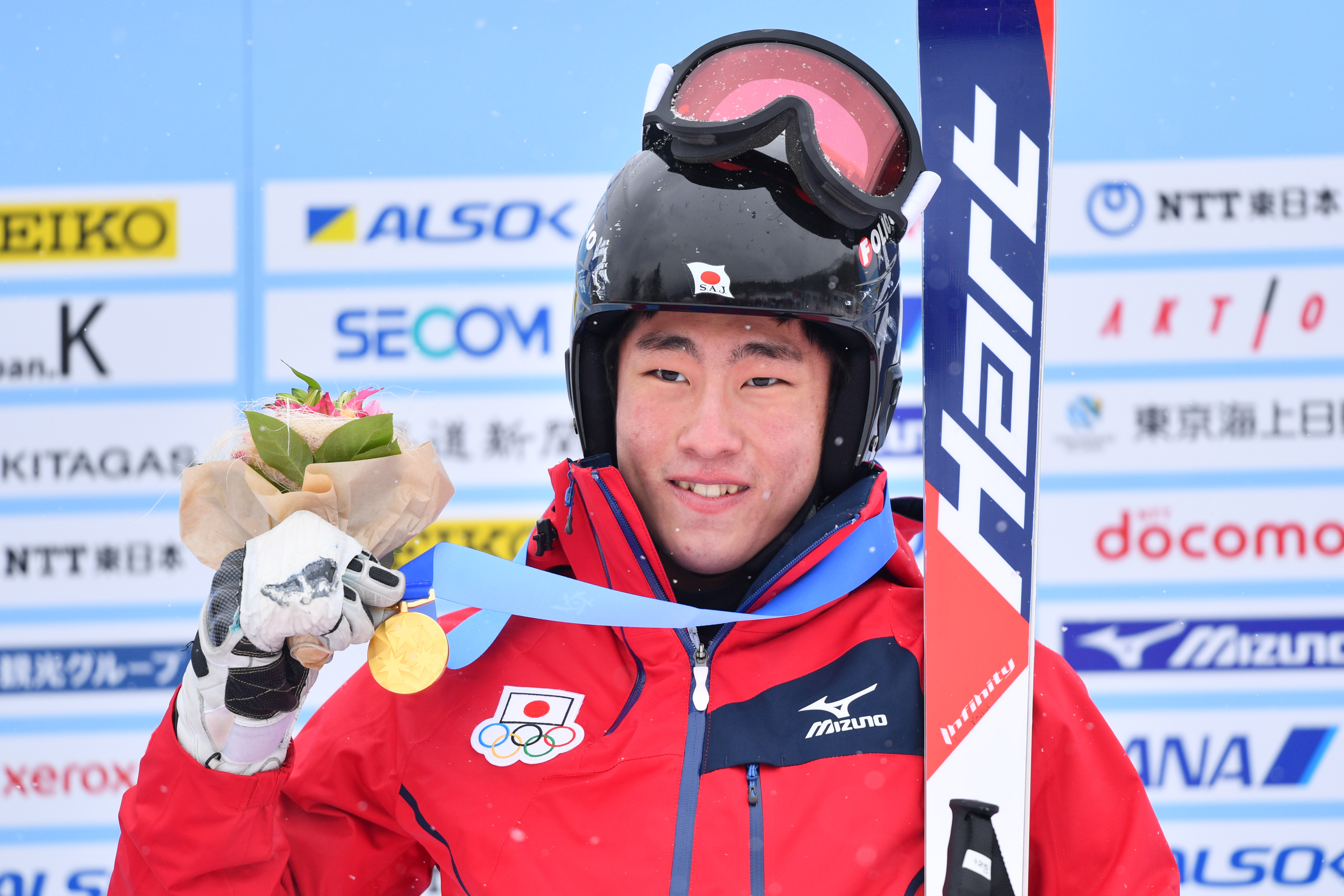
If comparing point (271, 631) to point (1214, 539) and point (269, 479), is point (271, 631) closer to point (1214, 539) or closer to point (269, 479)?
point (269, 479)

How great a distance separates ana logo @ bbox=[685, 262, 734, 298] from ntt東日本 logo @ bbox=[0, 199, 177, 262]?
2369mm

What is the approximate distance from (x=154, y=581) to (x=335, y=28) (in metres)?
1.80

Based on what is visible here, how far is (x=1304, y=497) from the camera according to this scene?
2.98 metres

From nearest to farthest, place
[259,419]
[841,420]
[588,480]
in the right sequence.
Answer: [259,419], [588,480], [841,420]

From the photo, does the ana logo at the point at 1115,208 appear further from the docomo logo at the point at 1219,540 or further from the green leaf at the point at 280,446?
the green leaf at the point at 280,446

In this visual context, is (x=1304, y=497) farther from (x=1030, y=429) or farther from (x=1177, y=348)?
(x=1030, y=429)

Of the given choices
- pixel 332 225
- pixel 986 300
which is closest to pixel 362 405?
pixel 986 300

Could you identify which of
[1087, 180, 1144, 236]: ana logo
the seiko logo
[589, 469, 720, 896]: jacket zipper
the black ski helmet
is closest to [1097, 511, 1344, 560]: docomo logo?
[1087, 180, 1144, 236]: ana logo

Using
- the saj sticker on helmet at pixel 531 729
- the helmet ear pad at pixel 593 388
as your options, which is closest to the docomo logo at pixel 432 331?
the helmet ear pad at pixel 593 388

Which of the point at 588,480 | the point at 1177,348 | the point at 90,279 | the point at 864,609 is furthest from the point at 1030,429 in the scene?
the point at 90,279

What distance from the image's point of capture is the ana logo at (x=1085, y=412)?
2.97 meters

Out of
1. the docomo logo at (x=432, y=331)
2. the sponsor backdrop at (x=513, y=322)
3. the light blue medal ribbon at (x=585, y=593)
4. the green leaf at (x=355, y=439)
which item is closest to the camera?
the green leaf at (x=355, y=439)

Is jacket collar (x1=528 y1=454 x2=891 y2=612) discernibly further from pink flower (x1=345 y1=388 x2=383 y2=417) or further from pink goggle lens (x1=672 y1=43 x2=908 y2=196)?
pink goggle lens (x1=672 y1=43 x2=908 y2=196)

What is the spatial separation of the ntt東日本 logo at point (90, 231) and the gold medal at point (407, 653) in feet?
7.92
